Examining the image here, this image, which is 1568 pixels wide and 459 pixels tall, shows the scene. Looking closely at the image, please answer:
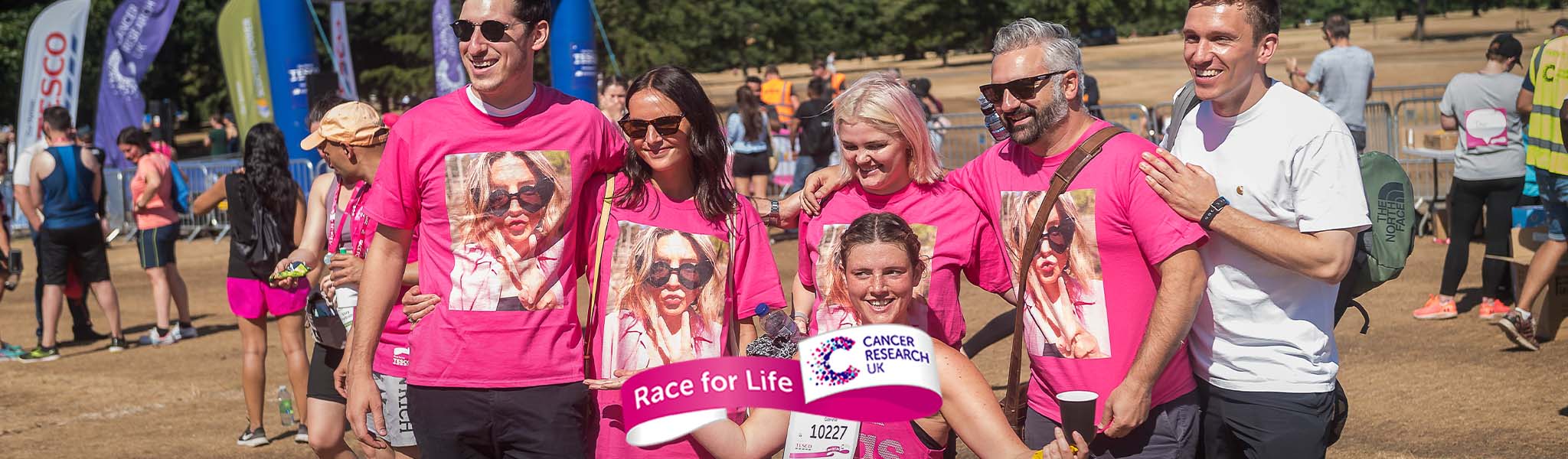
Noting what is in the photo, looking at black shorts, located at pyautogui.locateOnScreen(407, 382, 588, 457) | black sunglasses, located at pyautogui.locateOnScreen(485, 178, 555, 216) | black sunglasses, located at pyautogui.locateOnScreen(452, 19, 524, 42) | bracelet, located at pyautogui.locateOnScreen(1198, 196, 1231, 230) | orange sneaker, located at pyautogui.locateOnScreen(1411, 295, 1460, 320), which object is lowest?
orange sneaker, located at pyautogui.locateOnScreen(1411, 295, 1460, 320)

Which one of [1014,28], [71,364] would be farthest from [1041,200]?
[71,364]

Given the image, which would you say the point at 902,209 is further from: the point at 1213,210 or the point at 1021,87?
the point at 1213,210

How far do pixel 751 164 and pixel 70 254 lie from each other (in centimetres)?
667

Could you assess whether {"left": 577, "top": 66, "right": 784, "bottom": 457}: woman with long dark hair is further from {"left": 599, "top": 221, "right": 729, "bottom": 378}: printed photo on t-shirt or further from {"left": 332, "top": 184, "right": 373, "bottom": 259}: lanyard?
{"left": 332, "top": 184, "right": 373, "bottom": 259}: lanyard

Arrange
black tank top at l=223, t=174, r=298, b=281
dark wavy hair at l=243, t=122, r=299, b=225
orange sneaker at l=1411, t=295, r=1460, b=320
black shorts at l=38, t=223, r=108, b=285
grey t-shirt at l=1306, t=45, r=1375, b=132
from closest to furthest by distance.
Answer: dark wavy hair at l=243, t=122, r=299, b=225
black tank top at l=223, t=174, r=298, b=281
orange sneaker at l=1411, t=295, r=1460, b=320
black shorts at l=38, t=223, r=108, b=285
grey t-shirt at l=1306, t=45, r=1375, b=132

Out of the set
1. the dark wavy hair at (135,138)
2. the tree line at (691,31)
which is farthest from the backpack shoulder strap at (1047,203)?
the tree line at (691,31)

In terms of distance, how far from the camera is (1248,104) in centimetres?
335

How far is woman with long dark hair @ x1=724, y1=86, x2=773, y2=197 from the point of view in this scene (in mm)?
14469

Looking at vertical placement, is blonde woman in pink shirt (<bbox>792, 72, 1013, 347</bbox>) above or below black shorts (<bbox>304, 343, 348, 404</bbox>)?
above

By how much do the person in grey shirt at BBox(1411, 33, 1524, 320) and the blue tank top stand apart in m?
9.86

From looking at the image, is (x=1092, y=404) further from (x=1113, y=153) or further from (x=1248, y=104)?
(x=1248, y=104)

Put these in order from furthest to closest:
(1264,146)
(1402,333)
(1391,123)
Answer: (1391,123)
(1402,333)
(1264,146)

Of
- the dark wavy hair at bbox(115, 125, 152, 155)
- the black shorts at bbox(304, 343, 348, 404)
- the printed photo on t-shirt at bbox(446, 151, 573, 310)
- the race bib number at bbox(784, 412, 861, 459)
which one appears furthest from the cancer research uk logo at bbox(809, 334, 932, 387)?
the dark wavy hair at bbox(115, 125, 152, 155)

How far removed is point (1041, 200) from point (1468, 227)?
719 cm
